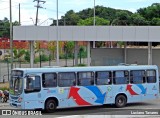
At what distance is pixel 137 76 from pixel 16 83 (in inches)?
297

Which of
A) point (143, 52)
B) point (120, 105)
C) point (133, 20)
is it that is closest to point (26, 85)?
point (120, 105)

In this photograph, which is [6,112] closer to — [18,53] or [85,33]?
[85,33]

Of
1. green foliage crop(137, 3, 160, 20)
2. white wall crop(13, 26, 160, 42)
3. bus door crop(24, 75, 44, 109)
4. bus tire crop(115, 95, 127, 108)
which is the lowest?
bus tire crop(115, 95, 127, 108)

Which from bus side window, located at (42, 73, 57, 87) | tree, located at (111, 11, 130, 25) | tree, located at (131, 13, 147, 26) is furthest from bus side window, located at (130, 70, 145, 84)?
tree, located at (111, 11, 130, 25)

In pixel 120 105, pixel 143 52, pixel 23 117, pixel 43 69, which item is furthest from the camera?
pixel 143 52

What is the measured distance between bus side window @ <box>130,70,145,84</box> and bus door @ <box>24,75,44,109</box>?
20.1 ft

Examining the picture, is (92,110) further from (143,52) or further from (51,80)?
(143,52)

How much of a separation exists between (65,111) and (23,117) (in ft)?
10.3

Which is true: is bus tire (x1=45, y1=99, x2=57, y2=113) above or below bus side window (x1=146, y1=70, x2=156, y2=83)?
below

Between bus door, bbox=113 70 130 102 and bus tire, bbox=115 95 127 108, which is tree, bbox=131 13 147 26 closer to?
bus door, bbox=113 70 130 102

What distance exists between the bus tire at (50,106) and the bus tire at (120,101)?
3970 millimetres

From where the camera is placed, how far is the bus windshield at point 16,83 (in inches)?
822

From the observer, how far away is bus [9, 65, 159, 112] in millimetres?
20891

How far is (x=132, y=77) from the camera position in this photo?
2411 cm
